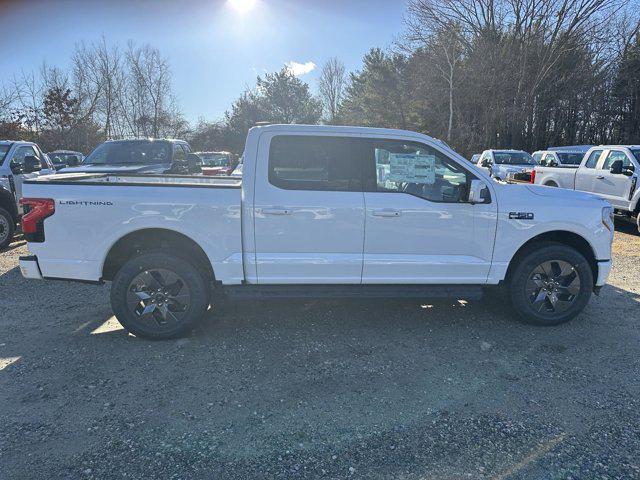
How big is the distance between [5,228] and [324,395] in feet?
25.4

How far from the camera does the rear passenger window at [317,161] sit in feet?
13.6

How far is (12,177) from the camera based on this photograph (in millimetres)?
8531

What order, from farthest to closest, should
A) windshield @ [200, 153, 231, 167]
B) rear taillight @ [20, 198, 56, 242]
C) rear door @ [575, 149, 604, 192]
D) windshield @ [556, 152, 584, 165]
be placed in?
windshield @ [200, 153, 231, 167] < windshield @ [556, 152, 584, 165] < rear door @ [575, 149, 604, 192] < rear taillight @ [20, 198, 56, 242]

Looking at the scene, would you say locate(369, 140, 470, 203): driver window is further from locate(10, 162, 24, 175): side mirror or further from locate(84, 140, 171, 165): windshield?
locate(10, 162, 24, 175): side mirror

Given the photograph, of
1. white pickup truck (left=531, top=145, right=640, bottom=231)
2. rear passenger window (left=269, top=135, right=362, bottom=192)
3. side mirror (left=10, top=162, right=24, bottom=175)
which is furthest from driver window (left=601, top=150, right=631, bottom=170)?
side mirror (left=10, top=162, right=24, bottom=175)

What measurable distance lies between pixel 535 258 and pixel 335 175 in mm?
2181

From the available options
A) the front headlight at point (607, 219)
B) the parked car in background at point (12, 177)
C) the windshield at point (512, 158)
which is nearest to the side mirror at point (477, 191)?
the front headlight at point (607, 219)

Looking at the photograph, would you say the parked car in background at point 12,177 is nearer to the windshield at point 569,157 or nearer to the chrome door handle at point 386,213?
the chrome door handle at point 386,213

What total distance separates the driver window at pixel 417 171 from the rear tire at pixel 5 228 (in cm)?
747

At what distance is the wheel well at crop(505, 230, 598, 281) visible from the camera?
178 inches

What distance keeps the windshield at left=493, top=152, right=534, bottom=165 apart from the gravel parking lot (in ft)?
45.9

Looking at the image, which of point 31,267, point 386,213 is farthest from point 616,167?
point 31,267

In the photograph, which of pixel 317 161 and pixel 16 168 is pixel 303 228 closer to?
pixel 317 161

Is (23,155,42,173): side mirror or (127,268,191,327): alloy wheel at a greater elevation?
(23,155,42,173): side mirror
